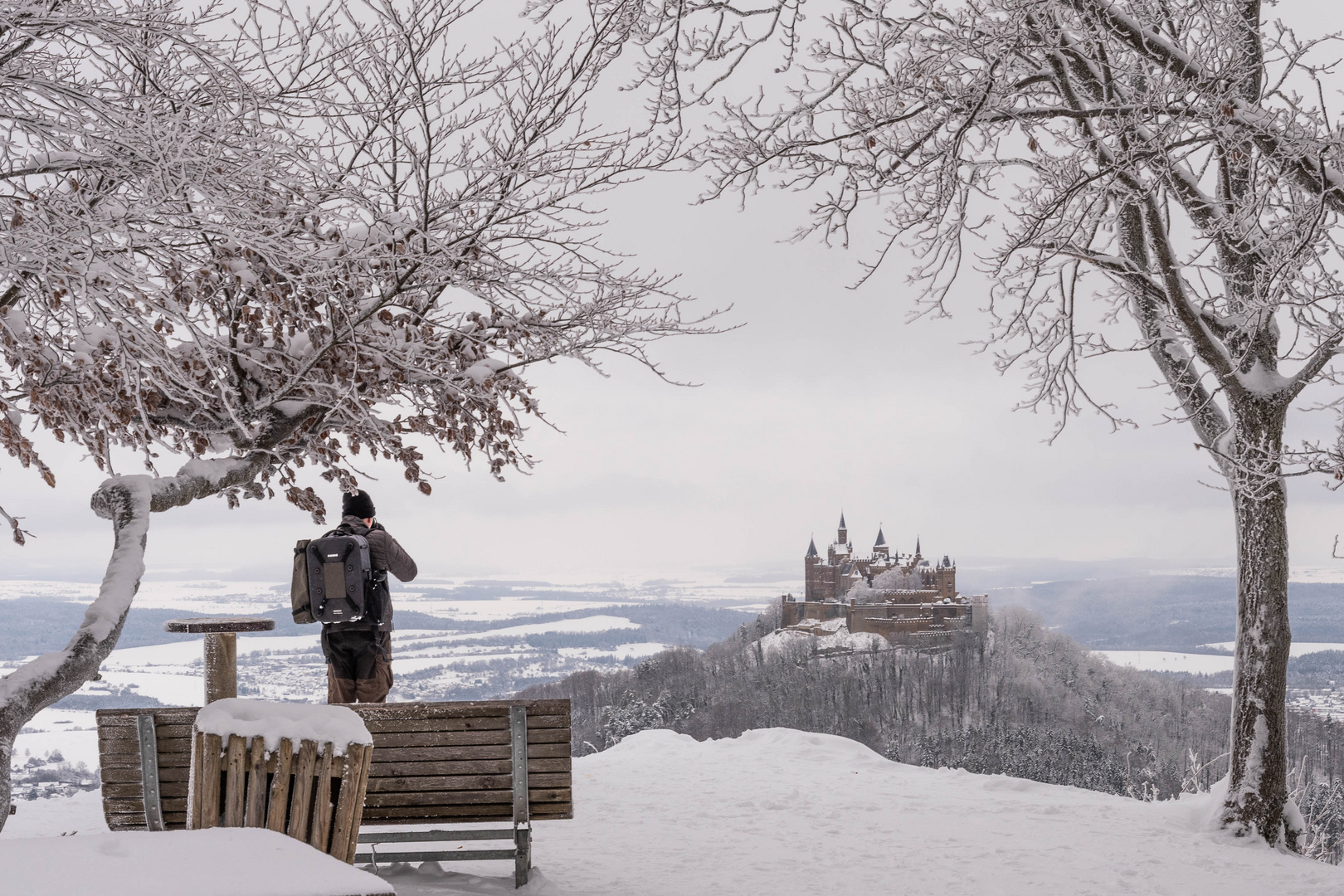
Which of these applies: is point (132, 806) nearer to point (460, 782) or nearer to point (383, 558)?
point (460, 782)

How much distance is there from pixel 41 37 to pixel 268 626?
3.56 m

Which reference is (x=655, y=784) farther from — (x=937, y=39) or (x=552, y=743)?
(x=937, y=39)

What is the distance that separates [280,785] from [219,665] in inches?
156

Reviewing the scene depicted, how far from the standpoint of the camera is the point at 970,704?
82.6m

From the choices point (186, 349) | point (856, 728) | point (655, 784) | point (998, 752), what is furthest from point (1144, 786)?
point (856, 728)

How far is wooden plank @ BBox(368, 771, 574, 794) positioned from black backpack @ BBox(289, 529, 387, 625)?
1.62 metres

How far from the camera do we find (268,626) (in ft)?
21.9

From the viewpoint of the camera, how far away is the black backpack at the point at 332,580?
671 centimetres

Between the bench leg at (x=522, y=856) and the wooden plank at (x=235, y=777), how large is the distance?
2.23 metres

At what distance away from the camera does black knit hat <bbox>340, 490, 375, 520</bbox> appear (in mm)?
7105

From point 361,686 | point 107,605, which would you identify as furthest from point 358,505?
point 107,605

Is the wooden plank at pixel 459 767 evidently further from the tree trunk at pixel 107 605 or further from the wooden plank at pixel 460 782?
the tree trunk at pixel 107 605

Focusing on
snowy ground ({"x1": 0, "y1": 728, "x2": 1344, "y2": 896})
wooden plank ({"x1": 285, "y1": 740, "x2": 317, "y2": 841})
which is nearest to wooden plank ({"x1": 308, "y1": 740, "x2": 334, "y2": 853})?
wooden plank ({"x1": 285, "y1": 740, "x2": 317, "y2": 841})

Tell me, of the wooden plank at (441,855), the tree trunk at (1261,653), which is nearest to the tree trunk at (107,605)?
the wooden plank at (441,855)
